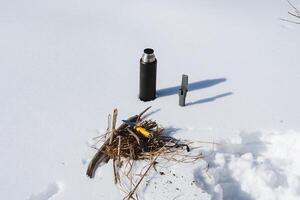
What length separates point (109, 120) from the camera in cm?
260

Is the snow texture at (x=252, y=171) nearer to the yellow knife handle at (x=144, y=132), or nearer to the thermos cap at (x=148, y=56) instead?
the yellow knife handle at (x=144, y=132)

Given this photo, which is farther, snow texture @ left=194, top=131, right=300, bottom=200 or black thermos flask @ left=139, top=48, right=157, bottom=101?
black thermos flask @ left=139, top=48, right=157, bottom=101

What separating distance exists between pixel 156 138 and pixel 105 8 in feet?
6.32

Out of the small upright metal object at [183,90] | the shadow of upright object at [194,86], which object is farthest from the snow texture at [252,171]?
the shadow of upright object at [194,86]

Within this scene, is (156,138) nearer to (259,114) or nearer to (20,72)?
(259,114)

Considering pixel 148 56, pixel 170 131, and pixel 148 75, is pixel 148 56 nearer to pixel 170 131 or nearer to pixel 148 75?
pixel 148 75

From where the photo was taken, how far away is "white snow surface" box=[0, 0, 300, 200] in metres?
2.26

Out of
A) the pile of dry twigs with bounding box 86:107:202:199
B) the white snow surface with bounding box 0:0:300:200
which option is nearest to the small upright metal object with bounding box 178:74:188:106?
the white snow surface with bounding box 0:0:300:200

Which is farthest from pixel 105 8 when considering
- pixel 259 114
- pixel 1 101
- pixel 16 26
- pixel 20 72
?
pixel 259 114

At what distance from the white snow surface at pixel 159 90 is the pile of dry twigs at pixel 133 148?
6 cm

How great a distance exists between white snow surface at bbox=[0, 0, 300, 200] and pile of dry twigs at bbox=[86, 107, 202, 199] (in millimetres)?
58

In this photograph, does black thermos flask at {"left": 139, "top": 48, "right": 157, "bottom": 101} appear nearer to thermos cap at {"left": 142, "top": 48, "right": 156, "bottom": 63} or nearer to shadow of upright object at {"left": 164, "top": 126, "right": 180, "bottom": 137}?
thermos cap at {"left": 142, "top": 48, "right": 156, "bottom": 63}

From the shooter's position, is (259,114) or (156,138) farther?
(259,114)

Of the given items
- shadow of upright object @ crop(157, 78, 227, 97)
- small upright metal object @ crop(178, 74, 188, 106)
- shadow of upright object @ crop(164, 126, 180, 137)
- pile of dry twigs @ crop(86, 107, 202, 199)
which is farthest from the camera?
shadow of upright object @ crop(157, 78, 227, 97)
